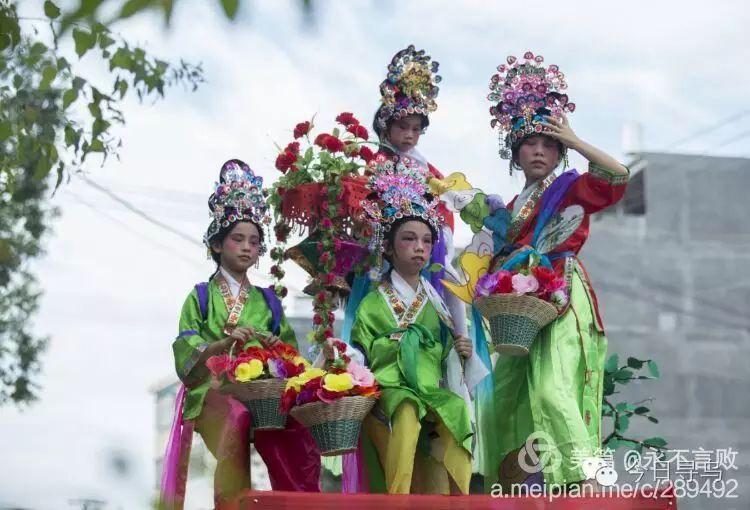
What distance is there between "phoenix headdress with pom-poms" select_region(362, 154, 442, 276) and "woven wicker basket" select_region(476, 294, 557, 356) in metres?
0.53

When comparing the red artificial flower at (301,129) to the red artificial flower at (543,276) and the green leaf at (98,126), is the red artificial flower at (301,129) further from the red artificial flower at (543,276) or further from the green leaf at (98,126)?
the green leaf at (98,126)

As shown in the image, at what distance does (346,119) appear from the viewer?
6.41 m

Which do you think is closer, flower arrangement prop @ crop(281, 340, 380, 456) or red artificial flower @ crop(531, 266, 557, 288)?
flower arrangement prop @ crop(281, 340, 380, 456)

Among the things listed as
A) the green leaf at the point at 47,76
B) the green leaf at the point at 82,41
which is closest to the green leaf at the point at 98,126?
the green leaf at the point at 47,76

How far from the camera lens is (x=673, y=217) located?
1994 centimetres

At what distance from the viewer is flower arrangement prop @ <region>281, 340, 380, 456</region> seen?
534cm

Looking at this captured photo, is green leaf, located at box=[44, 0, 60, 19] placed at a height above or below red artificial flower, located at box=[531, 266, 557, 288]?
below

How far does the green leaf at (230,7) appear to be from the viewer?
199 cm

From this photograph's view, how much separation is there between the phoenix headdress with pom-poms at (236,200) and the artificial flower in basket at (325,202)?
9 cm

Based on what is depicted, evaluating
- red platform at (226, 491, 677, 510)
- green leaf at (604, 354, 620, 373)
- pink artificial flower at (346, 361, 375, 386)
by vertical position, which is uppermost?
green leaf at (604, 354, 620, 373)

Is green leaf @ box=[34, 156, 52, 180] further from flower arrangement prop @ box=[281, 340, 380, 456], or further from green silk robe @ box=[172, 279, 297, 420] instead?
green silk robe @ box=[172, 279, 297, 420]

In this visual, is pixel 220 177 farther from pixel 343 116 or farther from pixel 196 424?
pixel 196 424

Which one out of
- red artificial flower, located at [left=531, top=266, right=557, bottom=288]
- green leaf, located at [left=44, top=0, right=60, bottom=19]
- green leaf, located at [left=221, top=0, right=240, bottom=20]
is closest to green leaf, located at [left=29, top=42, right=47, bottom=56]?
green leaf, located at [left=44, top=0, right=60, bottom=19]

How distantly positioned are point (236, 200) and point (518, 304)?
1.42m
